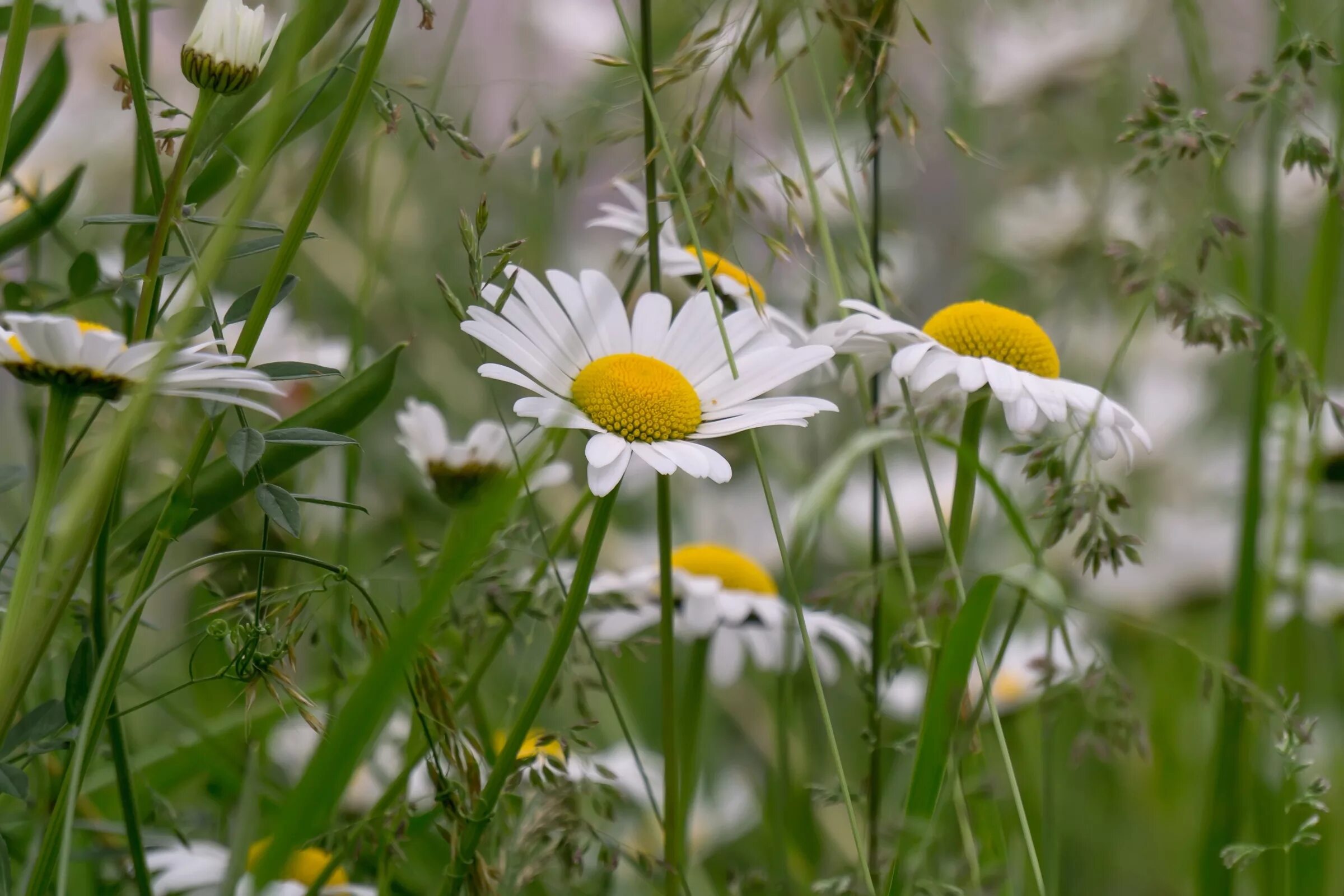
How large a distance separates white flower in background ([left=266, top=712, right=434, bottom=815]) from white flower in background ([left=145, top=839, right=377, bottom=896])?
0.09 meters

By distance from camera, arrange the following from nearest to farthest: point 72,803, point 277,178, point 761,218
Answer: point 72,803 < point 277,178 < point 761,218

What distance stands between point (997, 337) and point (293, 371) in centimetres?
30

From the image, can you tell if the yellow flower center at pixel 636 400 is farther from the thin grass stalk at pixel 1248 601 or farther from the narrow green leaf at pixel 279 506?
the thin grass stalk at pixel 1248 601

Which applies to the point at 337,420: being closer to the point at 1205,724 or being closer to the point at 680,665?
the point at 680,665

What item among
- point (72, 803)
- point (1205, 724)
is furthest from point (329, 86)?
point (1205, 724)

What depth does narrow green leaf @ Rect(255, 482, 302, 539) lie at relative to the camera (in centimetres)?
37

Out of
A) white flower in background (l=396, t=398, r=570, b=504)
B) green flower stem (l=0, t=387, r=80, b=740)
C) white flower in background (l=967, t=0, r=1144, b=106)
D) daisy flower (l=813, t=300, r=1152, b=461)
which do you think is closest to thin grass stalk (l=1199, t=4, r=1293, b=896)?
daisy flower (l=813, t=300, r=1152, b=461)

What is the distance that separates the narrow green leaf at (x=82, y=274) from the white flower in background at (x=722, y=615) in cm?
25

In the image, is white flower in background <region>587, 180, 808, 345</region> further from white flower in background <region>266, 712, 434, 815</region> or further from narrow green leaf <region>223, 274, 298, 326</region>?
white flower in background <region>266, 712, 434, 815</region>

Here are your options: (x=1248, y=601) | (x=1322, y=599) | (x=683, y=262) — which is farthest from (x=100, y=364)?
(x=1322, y=599)

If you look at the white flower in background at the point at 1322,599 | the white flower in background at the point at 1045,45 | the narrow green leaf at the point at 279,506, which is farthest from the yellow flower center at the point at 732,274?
the white flower in background at the point at 1045,45

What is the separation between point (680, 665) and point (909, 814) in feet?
1.99

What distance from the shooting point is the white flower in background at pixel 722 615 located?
0.63 meters

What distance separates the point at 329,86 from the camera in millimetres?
492
